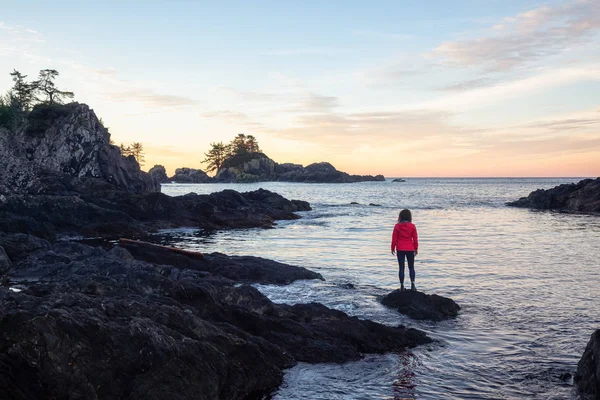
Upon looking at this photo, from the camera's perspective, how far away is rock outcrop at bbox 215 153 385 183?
17512 cm

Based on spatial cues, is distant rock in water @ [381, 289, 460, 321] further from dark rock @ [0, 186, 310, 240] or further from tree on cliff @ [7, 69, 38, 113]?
tree on cliff @ [7, 69, 38, 113]

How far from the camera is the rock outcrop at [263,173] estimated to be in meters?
175

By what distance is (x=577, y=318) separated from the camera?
41.0ft

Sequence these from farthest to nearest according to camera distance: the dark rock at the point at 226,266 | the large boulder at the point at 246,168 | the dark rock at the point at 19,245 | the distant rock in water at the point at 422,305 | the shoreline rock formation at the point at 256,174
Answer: the shoreline rock formation at the point at 256,174 < the large boulder at the point at 246,168 < the dark rock at the point at 19,245 < the dark rock at the point at 226,266 < the distant rock in water at the point at 422,305

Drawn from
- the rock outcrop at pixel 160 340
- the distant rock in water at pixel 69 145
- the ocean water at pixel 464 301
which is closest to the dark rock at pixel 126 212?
the ocean water at pixel 464 301

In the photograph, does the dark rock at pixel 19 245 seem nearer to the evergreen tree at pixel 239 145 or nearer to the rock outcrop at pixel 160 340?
the rock outcrop at pixel 160 340

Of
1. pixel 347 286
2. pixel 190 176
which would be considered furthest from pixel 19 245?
pixel 190 176

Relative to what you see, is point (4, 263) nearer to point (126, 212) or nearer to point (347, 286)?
point (347, 286)

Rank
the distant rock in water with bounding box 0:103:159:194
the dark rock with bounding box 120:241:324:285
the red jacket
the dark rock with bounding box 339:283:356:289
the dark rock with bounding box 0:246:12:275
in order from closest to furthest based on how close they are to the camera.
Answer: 1. the red jacket
2. the dark rock with bounding box 0:246:12:275
3. the dark rock with bounding box 339:283:356:289
4. the dark rock with bounding box 120:241:324:285
5. the distant rock in water with bounding box 0:103:159:194

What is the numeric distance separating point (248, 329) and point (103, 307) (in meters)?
3.09

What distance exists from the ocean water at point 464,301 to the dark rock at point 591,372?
0.22m

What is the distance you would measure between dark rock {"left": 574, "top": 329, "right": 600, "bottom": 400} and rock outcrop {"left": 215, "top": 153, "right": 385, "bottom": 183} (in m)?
163

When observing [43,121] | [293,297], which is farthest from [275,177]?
[293,297]

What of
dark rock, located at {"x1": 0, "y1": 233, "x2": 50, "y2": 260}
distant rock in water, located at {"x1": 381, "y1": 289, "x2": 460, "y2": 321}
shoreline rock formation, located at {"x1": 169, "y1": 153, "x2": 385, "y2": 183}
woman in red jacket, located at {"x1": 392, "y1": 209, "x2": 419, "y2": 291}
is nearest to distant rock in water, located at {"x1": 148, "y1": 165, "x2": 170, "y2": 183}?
shoreline rock formation, located at {"x1": 169, "y1": 153, "x2": 385, "y2": 183}
